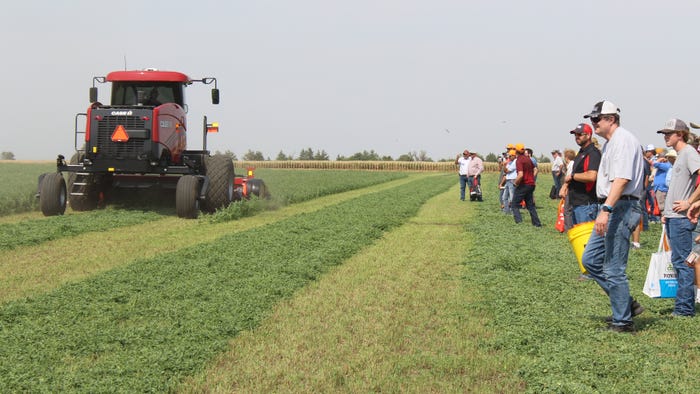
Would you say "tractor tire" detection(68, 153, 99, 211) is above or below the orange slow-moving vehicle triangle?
below

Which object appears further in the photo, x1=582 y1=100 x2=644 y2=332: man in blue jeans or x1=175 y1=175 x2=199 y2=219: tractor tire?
x1=175 y1=175 x2=199 y2=219: tractor tire

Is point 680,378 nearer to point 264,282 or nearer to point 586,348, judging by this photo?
point 586,348

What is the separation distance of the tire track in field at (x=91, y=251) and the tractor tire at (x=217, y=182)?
953mm

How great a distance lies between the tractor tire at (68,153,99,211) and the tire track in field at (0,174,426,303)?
2505mm

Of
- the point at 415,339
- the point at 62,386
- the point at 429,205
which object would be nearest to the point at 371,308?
the point at 415,339

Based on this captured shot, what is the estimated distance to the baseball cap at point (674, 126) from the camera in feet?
21.8

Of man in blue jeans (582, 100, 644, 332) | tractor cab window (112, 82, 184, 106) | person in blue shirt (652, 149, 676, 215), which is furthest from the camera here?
tractor cab window (112, 82, 184, 106)

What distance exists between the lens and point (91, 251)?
10.1 meters

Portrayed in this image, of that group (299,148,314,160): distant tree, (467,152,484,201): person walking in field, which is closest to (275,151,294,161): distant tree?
(299,148,314,160): distant tree

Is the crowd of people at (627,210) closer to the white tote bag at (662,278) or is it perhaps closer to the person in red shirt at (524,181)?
the white tote bag at (662,278)

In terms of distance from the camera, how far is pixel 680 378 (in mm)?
4742

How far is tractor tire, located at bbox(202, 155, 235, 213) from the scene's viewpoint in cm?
1527

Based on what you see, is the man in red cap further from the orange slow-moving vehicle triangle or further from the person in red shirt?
the orange slow-moving vehicle triangle

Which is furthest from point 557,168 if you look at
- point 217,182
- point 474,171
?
point 217,182
